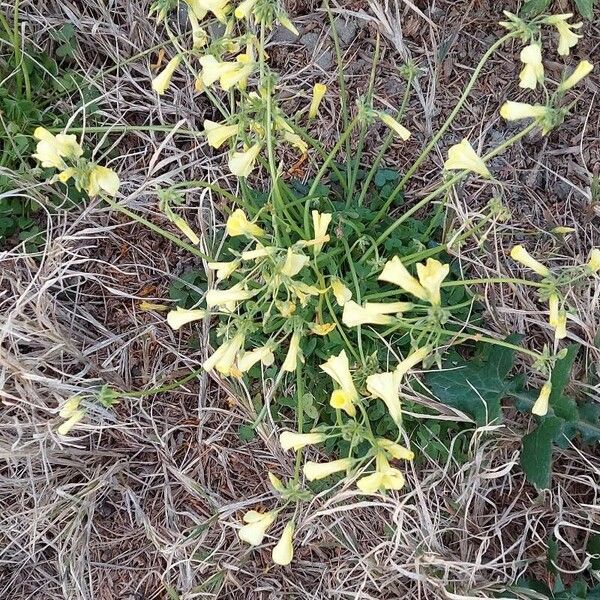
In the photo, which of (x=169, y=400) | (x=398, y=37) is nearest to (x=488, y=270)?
(x=398, y=37)

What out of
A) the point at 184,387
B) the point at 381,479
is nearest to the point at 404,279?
the point at 381,479

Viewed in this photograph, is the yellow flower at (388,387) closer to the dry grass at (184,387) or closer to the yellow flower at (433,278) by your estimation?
the yellow flower at (433,278)

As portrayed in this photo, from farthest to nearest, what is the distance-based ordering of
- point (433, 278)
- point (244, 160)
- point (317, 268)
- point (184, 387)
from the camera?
point (184, 387) → point (317, 268) → point (244, 160) → point (433, 278)

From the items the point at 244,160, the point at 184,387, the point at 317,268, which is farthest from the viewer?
the point at 184,387

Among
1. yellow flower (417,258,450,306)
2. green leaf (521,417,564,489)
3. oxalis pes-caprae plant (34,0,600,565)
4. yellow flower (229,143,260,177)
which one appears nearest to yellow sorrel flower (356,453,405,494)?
oxalis pes-caprae plant (34,0,600,565)

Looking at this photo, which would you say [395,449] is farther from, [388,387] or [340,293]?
[340,293]

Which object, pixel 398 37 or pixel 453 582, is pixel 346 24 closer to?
pixel 398 37

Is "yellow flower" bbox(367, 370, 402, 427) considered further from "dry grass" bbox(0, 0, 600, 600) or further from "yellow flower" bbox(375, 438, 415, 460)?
"dry grass" bbox(0, 0, 600, 600)
